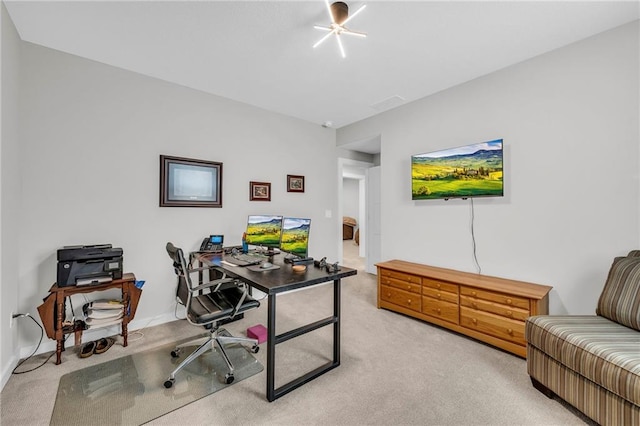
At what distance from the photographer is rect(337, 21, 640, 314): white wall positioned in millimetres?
2184

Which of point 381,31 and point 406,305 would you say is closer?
point 381,31

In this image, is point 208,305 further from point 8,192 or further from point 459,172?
point 459,172

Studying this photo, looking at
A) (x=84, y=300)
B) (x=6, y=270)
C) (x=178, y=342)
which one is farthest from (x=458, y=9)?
(x=84, y=300)

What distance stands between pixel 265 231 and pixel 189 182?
1122 millimetres

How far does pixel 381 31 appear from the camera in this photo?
2191 mm

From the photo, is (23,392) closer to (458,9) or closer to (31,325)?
(31,325)

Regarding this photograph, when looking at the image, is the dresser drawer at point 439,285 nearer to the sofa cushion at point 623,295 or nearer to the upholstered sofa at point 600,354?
the upholstered sofa at point 600,354

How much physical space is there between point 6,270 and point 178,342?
140 centimetres

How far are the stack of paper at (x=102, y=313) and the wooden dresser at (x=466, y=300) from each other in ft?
9.13

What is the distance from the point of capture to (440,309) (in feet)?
9.29

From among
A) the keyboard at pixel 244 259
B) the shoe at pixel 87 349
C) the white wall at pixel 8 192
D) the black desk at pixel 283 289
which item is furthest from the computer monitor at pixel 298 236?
the white wall at pixel 8 192

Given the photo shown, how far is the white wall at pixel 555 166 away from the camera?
7.16 ft

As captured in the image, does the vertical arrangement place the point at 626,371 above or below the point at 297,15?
below

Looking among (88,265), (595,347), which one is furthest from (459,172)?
(88,265)
